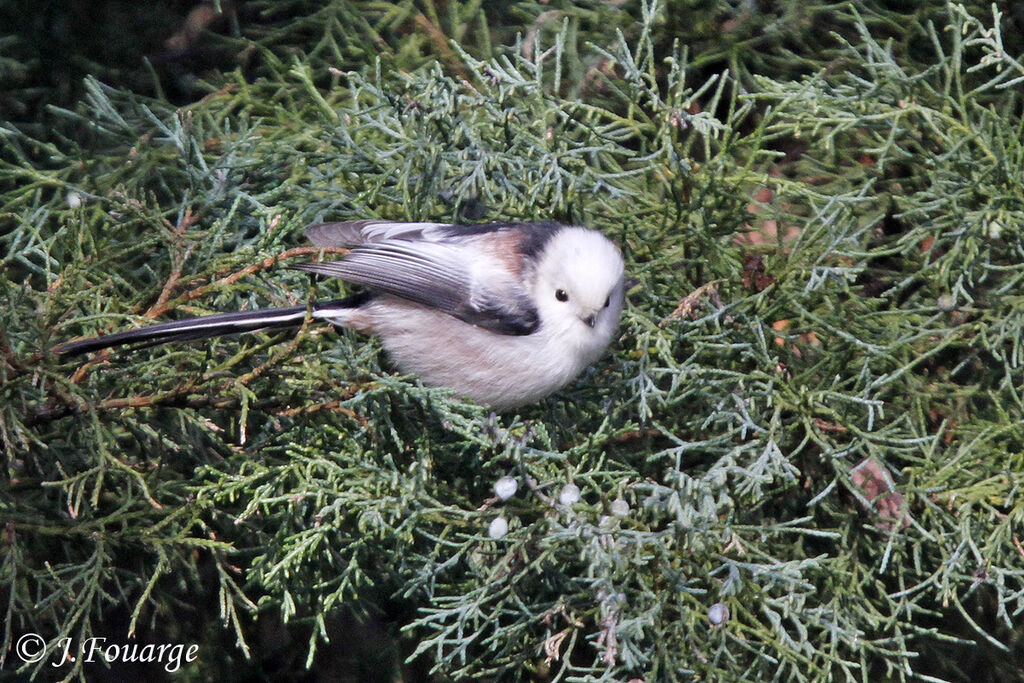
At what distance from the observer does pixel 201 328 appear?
7.13 feet

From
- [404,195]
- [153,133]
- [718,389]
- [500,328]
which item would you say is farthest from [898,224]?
[153,133]

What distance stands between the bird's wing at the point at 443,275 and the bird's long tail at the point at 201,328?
0.19m

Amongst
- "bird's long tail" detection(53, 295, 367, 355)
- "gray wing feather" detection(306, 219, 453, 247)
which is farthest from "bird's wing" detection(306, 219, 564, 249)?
"bird's long tail" detection(53, 295, 367, 355)

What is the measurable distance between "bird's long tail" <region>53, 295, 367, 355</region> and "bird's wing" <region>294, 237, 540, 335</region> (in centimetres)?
19

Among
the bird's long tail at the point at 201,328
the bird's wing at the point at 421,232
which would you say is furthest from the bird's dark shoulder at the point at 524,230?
the bird's long tail at the point at 201,328

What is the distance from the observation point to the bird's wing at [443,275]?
8.20 ft

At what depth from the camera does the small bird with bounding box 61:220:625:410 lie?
2459 millimetres

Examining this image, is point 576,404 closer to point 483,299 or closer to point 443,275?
point 483,299

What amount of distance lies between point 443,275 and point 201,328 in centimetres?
65

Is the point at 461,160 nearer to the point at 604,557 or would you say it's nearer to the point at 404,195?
the point at 404,195

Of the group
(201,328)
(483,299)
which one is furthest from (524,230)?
(201,328)

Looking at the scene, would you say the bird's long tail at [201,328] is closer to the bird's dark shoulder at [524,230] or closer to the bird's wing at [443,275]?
the bird's wing at [443,275]

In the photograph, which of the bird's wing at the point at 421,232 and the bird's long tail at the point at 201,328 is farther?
the bird's wing at the point at 421,232

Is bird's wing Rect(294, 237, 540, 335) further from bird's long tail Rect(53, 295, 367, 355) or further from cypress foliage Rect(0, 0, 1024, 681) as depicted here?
bird's long tail Rect(53, 295, 367, 355)
